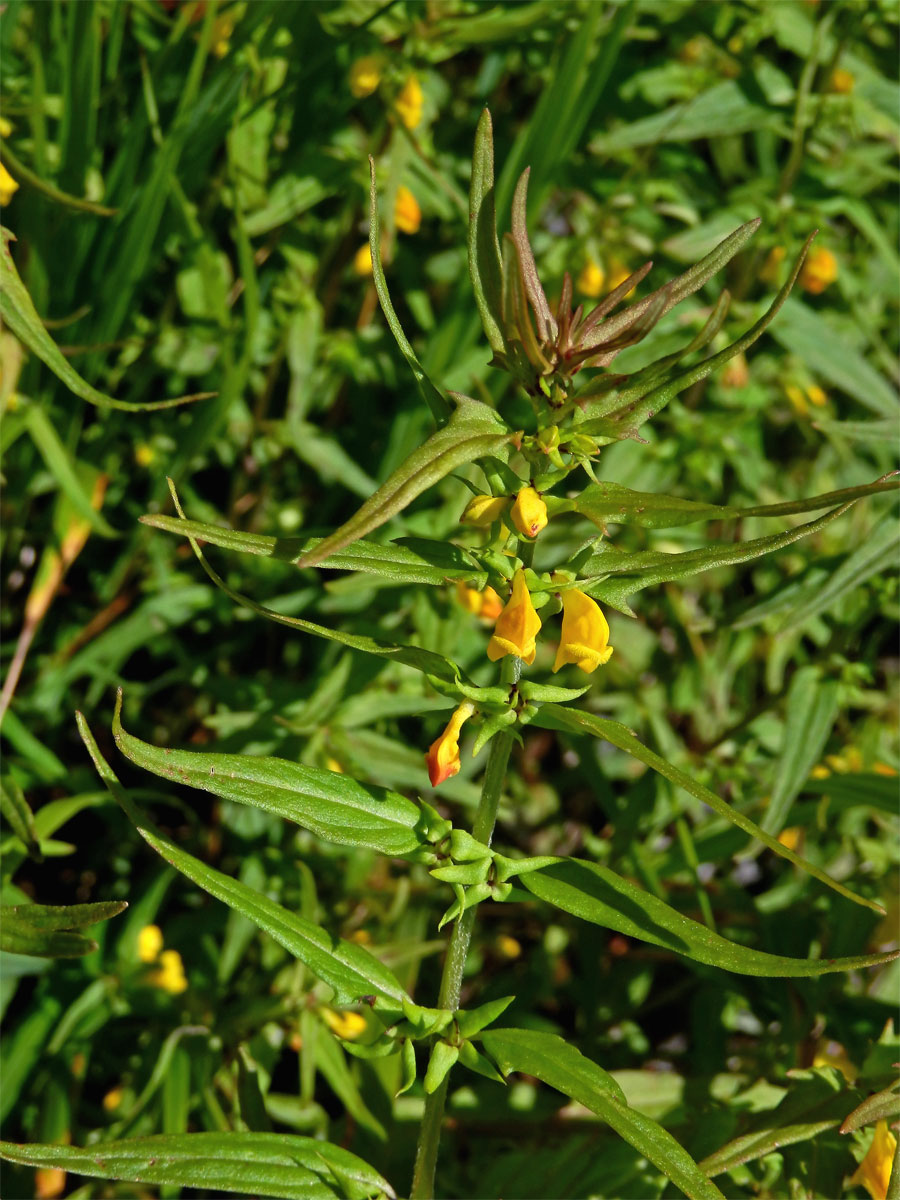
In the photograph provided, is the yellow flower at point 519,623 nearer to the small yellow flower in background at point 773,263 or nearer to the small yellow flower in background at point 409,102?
the small yellow flower in background at point 409,102

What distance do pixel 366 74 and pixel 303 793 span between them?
140 cm

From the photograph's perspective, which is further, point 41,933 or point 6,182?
point 6,182

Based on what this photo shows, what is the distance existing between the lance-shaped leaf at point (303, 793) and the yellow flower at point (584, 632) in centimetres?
24

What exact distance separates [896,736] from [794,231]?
106 centimetres

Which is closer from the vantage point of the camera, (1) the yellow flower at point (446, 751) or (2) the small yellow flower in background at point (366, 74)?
(1) the yellow flower at point (446, 751)

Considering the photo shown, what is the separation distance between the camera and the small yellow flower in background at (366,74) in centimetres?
193

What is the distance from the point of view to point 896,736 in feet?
7.70

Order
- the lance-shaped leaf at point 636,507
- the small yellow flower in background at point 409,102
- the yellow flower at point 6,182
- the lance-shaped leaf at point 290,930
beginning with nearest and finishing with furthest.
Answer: the lance-shaped leaf at point 636,507 < the lance-shaped leaf at point 290,930 < the yellow flower at point 6,182 < the small yellow flower in background at point 409,102

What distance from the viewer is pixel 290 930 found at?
113 cm

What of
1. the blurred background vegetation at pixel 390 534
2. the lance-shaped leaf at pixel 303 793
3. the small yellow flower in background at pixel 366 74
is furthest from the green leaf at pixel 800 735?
the small yellow flower in background at pixel 366 74

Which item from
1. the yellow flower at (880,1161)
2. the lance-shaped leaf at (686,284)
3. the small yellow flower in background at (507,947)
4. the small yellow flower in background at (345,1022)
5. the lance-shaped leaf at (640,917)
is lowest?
the small yellow flower in background at (507,947)

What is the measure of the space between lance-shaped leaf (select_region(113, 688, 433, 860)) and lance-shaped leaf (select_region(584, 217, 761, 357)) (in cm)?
47

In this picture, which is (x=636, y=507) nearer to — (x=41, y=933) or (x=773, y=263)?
(x=41, y=933)

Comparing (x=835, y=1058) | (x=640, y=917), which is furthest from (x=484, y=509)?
(x=835, y=1058)
